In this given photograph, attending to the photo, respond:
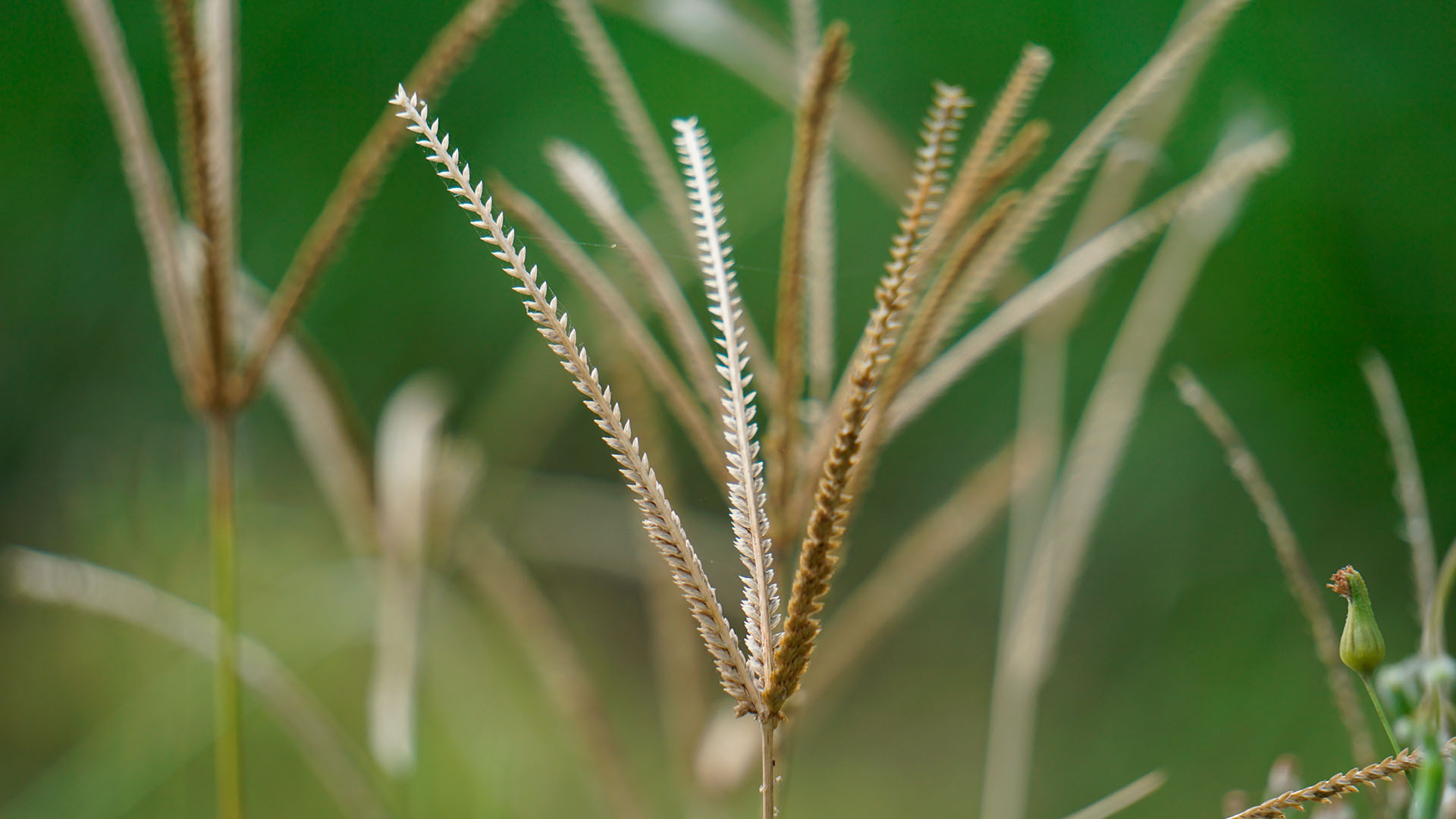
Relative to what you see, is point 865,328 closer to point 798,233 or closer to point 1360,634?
point 798,233

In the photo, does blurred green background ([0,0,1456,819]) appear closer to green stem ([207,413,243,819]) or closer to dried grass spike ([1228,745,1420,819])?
green stem ([207,413,243,819])

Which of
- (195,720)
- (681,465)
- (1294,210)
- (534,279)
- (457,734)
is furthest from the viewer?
(681,465)

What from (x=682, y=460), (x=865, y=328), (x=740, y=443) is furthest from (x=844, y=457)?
(x=682, y=460)

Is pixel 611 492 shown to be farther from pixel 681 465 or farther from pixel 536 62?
pixel 536 62

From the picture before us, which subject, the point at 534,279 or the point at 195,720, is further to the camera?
the point at 195,720

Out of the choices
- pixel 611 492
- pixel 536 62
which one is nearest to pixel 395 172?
pixel 536 62

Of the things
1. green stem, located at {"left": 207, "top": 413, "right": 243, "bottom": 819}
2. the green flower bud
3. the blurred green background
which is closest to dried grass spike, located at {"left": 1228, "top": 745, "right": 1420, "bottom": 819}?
the green flower bud
